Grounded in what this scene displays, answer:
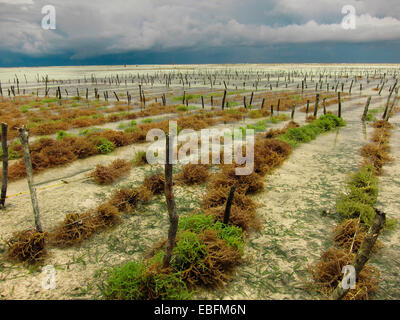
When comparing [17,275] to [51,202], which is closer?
[17,275]

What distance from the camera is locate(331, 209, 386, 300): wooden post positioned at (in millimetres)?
2524

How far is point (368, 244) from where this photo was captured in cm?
267

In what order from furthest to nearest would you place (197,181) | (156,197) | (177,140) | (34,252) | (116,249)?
(177,140) < (197,181) < (156,197) < (116,249) < (34,252)

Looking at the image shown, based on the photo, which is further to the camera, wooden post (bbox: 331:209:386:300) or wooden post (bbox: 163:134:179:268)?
wooden post (bbox: 163:134:179:268)

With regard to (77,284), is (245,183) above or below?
above

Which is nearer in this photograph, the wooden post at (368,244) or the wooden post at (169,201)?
the wooden post at (368,244)

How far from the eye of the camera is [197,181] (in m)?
6.88

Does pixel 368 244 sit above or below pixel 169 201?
below

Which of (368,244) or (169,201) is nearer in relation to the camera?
(368,244)

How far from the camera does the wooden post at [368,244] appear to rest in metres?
2.52

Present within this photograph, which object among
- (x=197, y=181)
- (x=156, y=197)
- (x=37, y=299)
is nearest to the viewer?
(x=37, y=299)
